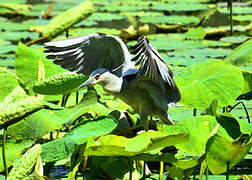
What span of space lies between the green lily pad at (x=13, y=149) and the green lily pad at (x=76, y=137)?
0.59ft

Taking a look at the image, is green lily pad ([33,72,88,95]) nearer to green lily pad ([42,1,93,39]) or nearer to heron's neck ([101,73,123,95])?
heron's neck ([101,73,123,95])

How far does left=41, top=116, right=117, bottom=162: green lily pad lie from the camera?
200 cm

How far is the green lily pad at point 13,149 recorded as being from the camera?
2189 mm

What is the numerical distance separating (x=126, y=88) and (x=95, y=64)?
0.24m

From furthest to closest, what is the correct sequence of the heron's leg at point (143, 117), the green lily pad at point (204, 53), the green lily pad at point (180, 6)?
the green lily pad at point (180, 6)
the green lily pad at point (204, 53)
the heron's leg at point (143, 117)

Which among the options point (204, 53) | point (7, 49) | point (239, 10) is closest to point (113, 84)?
point (204, 53)

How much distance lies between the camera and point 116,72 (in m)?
2.63

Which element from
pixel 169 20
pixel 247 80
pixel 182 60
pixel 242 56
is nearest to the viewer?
pixel 247 80

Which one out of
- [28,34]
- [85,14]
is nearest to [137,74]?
[85,14]

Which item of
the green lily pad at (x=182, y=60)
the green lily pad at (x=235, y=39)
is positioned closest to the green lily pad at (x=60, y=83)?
the green lily pad at (x=182, y=60)

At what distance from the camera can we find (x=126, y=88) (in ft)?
8.28

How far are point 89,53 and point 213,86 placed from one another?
0.59m

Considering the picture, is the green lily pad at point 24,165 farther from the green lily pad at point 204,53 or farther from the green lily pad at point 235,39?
the green lily pad at point 235,39

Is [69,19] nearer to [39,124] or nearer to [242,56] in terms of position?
[242,56]
